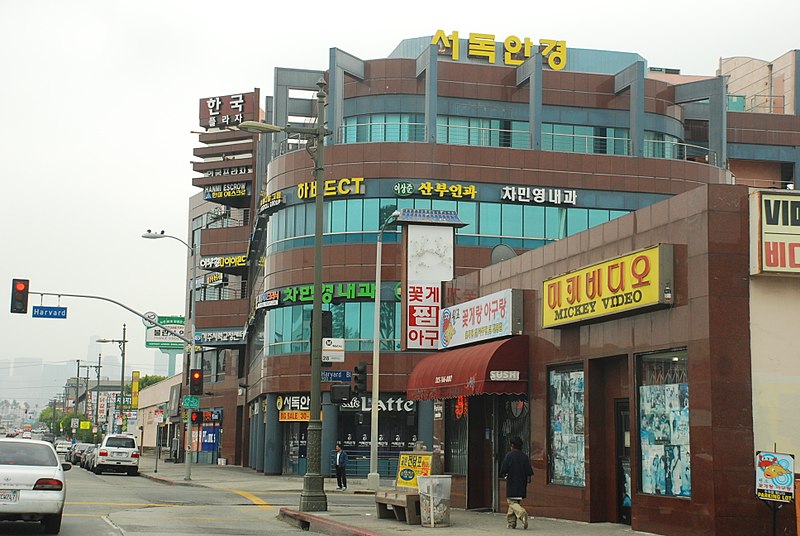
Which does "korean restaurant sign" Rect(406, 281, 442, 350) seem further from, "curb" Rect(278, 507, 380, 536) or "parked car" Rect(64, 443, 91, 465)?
"parked car" Rect(64, 443, 91, 465)

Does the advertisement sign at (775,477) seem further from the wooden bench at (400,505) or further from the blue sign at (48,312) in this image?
the blue sign at (48,312)

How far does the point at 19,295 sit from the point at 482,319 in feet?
58.3

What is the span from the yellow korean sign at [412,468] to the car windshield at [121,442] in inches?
1247

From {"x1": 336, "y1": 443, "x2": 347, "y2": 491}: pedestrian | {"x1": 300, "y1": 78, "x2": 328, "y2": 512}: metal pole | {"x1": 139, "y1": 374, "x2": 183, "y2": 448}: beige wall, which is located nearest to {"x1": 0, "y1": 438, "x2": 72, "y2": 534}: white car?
{"x1": 300, "y1": 78, "x2": 328, "y2": 512}: metal pole

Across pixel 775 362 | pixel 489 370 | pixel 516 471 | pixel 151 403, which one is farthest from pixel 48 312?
pixel 151 403

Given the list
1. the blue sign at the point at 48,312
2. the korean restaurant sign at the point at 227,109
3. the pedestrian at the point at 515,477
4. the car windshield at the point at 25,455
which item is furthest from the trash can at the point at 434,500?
the korean restaurant sign at the point at 227,109

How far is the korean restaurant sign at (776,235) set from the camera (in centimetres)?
1589

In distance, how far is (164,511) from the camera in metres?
25.3

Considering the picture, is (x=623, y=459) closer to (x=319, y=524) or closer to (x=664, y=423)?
(x=664, y=423)

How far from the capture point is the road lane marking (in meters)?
29.3

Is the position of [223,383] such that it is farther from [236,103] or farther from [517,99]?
[517,99]

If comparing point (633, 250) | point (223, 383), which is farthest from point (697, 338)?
point (223, 383)

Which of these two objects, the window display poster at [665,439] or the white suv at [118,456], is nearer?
the window display poster at [665,439]

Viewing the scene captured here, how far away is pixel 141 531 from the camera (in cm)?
1934
